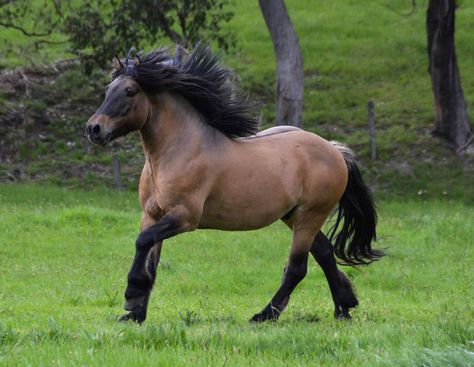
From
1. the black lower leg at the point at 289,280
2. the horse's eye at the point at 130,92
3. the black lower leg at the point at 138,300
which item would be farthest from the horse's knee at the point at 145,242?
the black lower leg at the point at 289,280

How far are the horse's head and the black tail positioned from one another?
99.5 inches

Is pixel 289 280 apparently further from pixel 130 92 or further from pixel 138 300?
pixel 130 92

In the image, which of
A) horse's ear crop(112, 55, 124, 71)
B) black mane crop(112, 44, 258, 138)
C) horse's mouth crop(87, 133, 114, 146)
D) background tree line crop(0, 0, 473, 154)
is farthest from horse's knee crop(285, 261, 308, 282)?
background tree line crop(0, 0, 473, 154)

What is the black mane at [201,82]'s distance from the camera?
28.0ft

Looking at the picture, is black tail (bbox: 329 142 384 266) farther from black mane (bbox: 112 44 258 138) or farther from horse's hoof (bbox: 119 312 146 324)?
horse's hoof (bbox: 119 312 146 324)

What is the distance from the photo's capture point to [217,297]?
11.3 m

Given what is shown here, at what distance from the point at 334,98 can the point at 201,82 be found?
22.7m

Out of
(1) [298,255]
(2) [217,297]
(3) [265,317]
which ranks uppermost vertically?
(1) [298,255]

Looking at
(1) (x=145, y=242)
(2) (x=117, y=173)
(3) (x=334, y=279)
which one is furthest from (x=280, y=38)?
(1) (x=145, y=242)

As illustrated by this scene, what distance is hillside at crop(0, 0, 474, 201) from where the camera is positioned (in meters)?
26.1

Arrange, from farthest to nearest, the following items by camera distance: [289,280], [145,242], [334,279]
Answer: [334,279]
[289,280]
[145,242]

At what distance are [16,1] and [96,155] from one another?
194 inches

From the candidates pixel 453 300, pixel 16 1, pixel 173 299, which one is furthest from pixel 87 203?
pixel 453 300

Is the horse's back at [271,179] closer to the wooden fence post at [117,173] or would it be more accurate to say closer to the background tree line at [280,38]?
the background tree line at [280,38]
